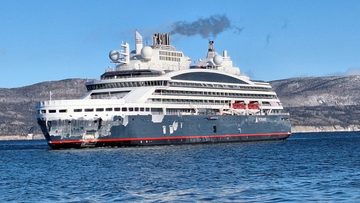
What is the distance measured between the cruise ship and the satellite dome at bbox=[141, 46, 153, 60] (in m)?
0.13

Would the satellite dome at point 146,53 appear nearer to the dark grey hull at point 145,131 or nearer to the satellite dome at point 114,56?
the satellite dome at point 114,56

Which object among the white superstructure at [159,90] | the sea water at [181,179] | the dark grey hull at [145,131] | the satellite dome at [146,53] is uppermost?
the satellite dome at [146,53]

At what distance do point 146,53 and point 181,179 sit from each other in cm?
5316

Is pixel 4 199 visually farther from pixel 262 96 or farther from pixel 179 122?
pixel 262 96

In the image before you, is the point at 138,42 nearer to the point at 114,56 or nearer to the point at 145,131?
the point at 114,56

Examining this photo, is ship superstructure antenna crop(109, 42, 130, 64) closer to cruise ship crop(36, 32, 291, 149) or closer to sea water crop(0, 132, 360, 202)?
cruise ship crop(36, 32, 291, 149)

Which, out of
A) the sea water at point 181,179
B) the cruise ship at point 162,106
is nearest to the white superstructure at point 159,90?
the cruise ship at point 162,106

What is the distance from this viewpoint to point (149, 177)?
1982 inches

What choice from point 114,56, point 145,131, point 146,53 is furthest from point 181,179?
point 114,56

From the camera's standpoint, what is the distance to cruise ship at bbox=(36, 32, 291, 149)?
87438 mm

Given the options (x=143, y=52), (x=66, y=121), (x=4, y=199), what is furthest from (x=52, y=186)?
(x=143, y=52)

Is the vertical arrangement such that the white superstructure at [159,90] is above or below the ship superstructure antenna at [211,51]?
below

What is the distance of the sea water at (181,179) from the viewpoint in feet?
129

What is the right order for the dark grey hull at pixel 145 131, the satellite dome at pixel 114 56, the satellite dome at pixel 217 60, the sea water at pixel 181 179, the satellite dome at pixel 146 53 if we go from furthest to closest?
the satellite dome at pixel 217 60
the satellite dome at pixel 114 56
the satellite dome at pixel 146 53
the dark grey hull at pixel 145 131
the sea water at pixel 181 179
